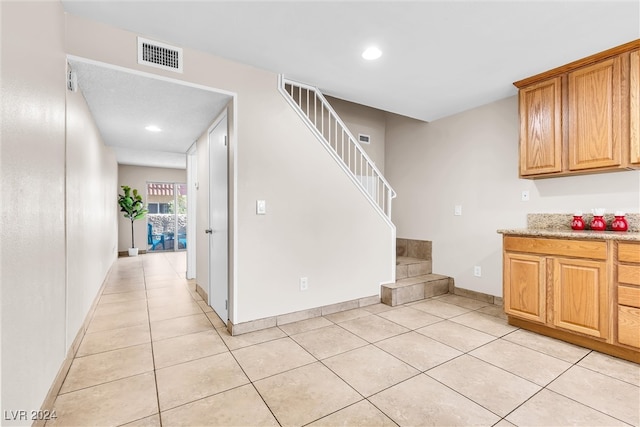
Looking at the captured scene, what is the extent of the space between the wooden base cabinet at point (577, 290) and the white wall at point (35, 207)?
138 inches

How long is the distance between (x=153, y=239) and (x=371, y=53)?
8148 millimetres

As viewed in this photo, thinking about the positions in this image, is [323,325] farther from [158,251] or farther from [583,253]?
[158,251]

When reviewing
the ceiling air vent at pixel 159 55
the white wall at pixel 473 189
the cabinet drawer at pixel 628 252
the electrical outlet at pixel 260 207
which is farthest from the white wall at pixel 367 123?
the cabinet drawer at pixel 628 252

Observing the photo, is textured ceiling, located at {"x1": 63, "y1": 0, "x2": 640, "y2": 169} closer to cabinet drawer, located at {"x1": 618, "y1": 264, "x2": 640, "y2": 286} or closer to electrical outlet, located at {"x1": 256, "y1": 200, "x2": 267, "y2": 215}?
electrical outlet, located at {"x1": 256, "y1": 200, "x2": 267, "y2": 215}

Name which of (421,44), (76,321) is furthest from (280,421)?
(421,44)

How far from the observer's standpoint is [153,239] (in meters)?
8.45

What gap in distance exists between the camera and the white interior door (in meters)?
2.95

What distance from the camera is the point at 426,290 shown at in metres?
3.87

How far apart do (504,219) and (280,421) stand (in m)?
3.28

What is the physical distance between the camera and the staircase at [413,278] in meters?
3.62

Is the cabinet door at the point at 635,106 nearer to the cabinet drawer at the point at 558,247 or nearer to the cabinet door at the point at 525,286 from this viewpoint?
the cabinet drawer at the point at 558,247

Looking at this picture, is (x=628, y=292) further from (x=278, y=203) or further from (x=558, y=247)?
(x=278, y=203)

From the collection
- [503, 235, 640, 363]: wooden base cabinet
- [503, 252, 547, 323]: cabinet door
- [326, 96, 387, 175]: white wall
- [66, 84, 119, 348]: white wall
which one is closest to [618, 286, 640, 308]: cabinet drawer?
[503, 235, 640, 363]: wooden base cabinet

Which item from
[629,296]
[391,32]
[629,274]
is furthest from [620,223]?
[391,32]
